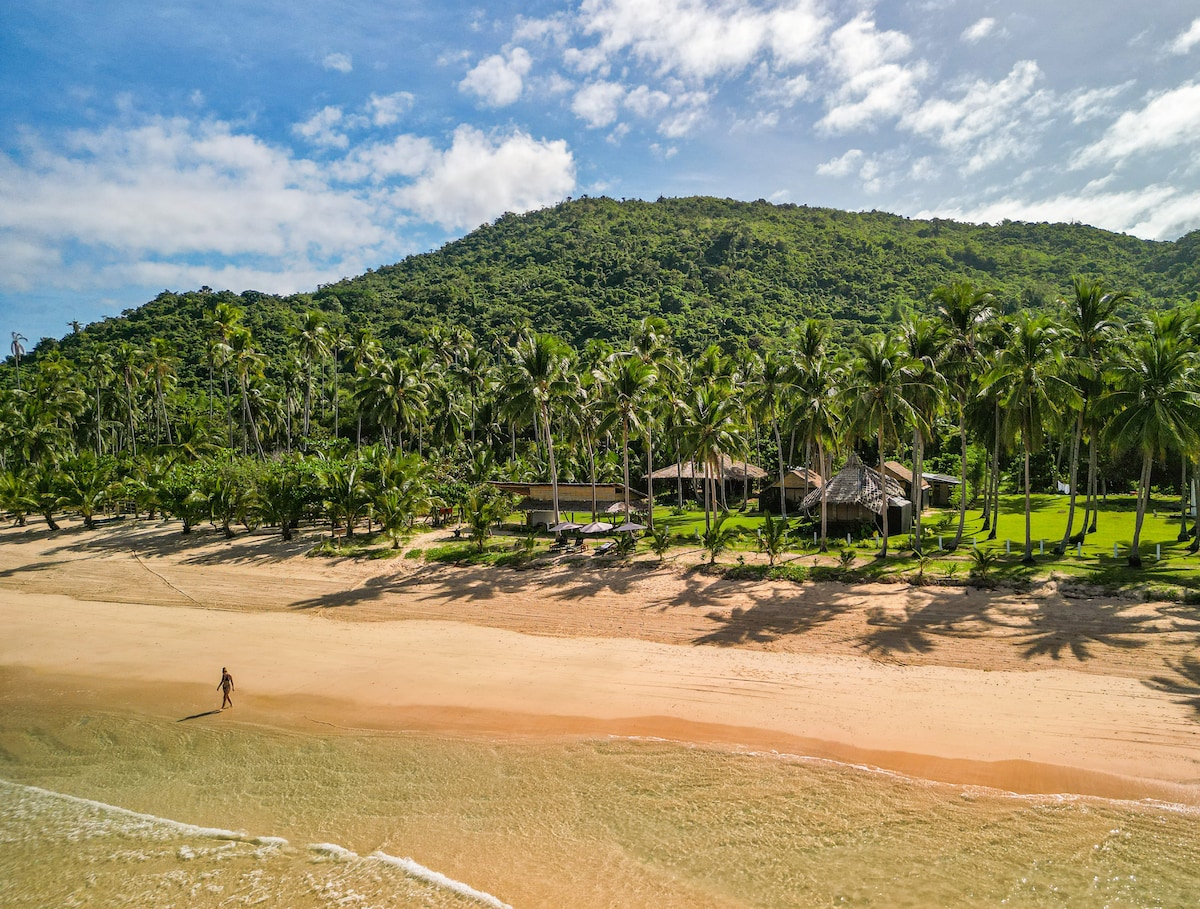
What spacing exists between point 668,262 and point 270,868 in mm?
125107

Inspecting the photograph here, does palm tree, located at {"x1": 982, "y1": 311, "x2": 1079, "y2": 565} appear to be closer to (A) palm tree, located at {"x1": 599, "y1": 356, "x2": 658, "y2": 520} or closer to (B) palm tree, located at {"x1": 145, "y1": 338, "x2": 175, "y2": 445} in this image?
(A) palm tree, located at {"x1": 599, "y1": 356, "x2": 658, "y2": 520}

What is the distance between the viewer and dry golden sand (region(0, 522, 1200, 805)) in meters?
13.4

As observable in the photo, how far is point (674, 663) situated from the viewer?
18.3m

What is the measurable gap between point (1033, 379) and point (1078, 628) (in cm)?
981

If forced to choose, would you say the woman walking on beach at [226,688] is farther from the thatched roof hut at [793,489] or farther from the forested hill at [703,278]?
the forested hill at [703,278]

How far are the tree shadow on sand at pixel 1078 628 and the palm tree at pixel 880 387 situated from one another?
7.23 meters

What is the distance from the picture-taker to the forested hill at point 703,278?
95.4 meters

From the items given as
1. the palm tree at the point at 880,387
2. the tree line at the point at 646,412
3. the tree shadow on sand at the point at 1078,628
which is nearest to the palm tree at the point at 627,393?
the tree line at the point at 646,412

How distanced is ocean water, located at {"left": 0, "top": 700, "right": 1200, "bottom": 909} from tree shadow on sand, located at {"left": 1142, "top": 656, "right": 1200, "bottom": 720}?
4622 mm

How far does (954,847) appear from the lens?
10188 mm

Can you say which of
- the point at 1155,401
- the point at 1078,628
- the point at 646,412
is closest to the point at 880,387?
the point at 1155,401

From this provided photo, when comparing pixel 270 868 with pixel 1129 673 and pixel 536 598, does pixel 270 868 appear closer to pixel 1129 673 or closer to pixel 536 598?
pixel 536 598

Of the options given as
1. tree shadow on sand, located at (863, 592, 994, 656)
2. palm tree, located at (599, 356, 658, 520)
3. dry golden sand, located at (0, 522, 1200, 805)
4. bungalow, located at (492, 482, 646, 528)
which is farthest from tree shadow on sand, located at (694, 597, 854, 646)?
bungalow, located at (492, 482, 646, 528)

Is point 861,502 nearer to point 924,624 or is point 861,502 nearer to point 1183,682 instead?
point 924,624
